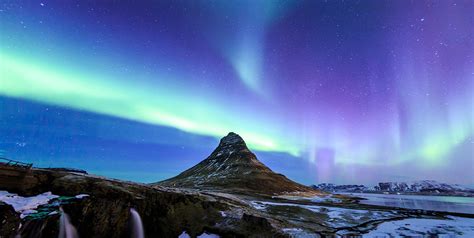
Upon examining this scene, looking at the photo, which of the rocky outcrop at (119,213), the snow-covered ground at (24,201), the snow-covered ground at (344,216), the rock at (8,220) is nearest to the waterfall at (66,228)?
the rocky outcrop at (119,213)

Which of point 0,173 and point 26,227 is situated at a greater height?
point 0,173

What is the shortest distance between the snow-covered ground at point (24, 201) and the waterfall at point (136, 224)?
9.53 metres

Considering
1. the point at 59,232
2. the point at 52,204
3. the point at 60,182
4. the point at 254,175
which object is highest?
the point at 254,175

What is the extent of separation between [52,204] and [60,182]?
5.57 m

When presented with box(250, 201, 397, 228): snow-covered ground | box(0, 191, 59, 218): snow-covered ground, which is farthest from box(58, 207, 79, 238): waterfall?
box(250, 201, 397, 228): snow-covered ground

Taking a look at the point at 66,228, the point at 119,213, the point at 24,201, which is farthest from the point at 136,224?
the point at 24,201

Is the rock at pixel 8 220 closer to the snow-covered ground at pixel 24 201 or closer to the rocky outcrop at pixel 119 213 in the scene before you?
the rocky outcrop at pixel 119 213

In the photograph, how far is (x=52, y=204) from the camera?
2991 cm

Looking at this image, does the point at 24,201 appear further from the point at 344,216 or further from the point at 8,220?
the point at 344,216

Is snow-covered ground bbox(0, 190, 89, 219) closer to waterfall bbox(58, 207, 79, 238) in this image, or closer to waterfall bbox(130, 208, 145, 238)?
waterfall bbox(58, 207, 79, 238)

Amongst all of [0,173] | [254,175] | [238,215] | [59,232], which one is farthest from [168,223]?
[254,175]

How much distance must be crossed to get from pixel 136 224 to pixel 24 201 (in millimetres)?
12743

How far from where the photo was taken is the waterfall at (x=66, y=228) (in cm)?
2908

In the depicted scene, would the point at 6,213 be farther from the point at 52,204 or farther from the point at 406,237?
the point at 406,237
